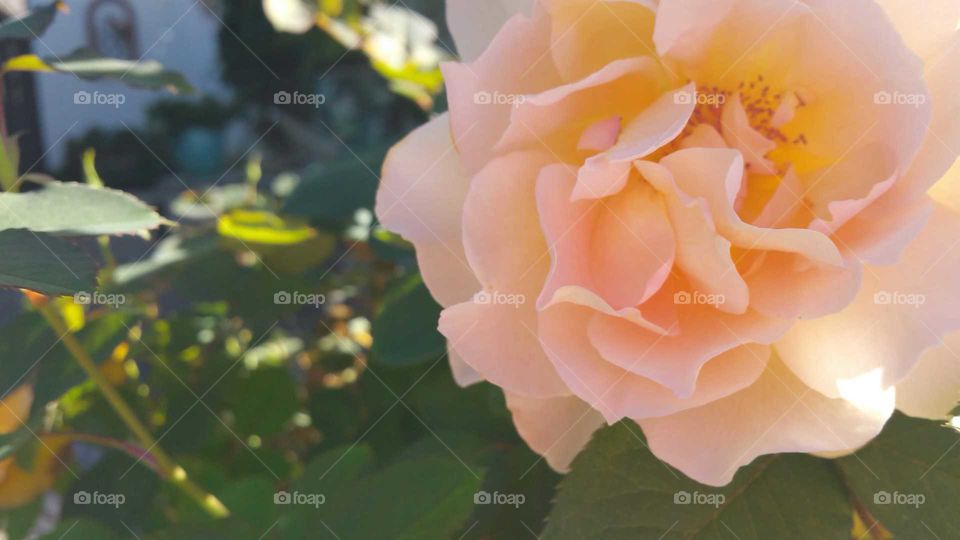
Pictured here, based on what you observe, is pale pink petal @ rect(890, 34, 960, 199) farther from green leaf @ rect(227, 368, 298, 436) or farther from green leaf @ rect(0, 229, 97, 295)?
green leaf @ rect(227, 368, 298, 436)

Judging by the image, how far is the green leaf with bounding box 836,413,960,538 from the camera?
41 centimetres

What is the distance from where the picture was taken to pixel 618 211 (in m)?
0.40

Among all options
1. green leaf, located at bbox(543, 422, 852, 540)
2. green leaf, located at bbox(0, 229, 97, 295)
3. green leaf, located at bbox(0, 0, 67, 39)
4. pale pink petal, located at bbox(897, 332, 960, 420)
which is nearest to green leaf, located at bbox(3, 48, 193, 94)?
green leaf, located at bbox(0, 0, 67, 39)

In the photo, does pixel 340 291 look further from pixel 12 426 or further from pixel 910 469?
pixel 910 469

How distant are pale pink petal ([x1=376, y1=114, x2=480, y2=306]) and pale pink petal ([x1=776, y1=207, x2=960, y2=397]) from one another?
6.5 inches

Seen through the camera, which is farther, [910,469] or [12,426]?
[12,426]

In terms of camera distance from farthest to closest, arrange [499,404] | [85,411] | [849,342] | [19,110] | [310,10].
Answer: [19,110] < [310,10] < [85,411] < [499,404] < [849,342]

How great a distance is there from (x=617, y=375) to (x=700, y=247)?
71 mm

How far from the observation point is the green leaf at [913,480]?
1.33 feet

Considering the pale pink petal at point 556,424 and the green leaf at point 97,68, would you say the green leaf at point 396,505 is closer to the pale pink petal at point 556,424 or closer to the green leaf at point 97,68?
the pale pink petal at point 556,424

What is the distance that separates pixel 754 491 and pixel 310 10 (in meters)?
0.69

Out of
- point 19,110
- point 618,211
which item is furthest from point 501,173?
point 19,110

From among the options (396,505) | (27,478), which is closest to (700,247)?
(396,505)

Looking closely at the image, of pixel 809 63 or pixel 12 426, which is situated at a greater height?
pixel 809 63
